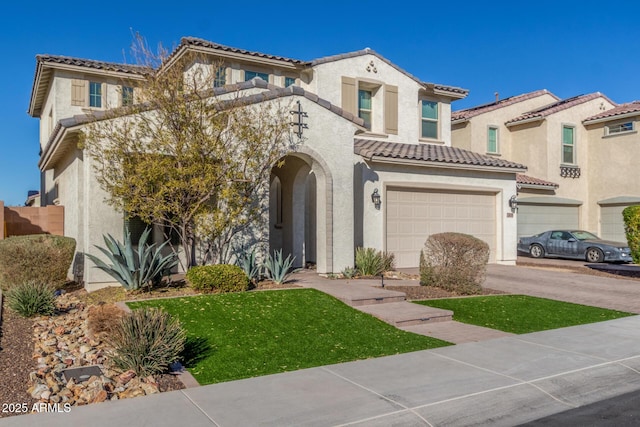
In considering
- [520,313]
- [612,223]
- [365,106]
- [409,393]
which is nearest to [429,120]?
[365,106]

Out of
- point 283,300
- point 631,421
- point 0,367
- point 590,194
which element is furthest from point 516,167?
point 0,367

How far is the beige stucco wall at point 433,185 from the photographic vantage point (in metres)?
16.0

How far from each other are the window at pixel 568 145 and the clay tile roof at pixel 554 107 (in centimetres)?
111

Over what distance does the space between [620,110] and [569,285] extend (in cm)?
1520

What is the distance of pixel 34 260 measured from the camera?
436 inches

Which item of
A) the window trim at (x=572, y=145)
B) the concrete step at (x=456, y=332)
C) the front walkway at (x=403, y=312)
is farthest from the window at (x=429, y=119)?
the concrete step at (x=456, y=332)

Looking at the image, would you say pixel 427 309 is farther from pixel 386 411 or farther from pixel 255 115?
pixel 255 115

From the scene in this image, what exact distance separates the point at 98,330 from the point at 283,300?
3.33 metres

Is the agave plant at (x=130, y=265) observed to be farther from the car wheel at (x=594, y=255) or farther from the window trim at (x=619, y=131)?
the window trim at (x=619, y=131)

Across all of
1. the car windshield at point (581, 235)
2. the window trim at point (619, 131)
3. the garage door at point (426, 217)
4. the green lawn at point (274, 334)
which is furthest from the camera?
the window trim at point (619, 131)

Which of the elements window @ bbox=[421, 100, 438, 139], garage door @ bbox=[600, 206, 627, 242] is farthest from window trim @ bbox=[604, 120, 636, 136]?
window @ bbox=[421, 100, 438, 139]

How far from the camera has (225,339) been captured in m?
7.64

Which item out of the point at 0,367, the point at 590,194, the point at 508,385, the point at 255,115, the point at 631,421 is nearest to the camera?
the point at 631,421

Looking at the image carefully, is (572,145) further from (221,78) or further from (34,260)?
(34,260)
